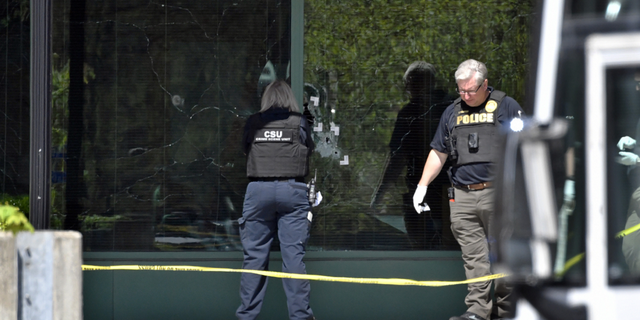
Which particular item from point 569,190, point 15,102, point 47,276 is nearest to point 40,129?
point 47,276

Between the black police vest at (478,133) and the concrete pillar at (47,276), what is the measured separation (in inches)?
110

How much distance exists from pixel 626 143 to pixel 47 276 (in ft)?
9.85

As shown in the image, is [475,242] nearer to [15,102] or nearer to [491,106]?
[491,106]

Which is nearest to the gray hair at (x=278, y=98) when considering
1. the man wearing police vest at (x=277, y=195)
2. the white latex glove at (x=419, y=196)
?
the man wearing police vest at (x=277, y=195)

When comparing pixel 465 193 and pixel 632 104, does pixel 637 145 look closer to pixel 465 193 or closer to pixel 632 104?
pixel 632 104

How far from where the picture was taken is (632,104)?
2.59m

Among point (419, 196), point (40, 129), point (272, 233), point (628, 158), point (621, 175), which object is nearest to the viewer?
point (621, 175)

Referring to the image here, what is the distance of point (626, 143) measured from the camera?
2600 millimetres

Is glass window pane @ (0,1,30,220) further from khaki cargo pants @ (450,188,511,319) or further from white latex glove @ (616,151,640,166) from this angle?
white latex glove @ (616,151,640,166)

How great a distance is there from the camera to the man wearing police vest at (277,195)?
5551mm

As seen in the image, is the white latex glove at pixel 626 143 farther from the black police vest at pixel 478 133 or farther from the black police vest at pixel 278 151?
the black police vest at pixel 278 151

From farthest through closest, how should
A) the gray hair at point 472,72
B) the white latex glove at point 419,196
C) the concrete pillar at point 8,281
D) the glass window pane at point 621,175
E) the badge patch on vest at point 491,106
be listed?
the white latex glove at point 419,196, the badge patch on vest at point 491,106, the gray hair at point 472,72, the concrete pillar at point 8,281, the glass window pane at point 621,175

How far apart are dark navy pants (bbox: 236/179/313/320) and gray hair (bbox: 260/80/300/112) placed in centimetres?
56

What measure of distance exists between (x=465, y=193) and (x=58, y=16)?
377 centimetres
